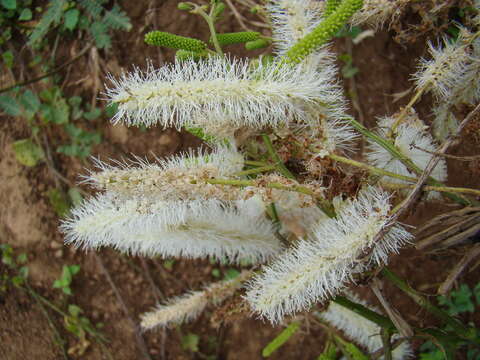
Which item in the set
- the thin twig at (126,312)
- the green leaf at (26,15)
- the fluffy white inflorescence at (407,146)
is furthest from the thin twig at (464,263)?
the green leaf at (26,15)

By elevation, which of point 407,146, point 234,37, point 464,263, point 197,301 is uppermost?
point 234,37

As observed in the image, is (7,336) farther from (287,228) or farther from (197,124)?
(197,124)

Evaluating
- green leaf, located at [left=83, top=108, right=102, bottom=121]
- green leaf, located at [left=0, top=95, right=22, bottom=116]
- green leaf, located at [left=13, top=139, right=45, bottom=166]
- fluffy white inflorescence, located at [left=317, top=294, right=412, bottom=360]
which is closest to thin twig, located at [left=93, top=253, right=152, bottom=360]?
green leaf, located at [left=13, top=139, right=45, bottom=166]

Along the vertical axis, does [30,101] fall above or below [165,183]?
below

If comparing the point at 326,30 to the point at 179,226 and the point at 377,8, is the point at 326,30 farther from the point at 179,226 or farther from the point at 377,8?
the point at 179,226

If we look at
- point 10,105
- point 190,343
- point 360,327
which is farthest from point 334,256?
point 10,105

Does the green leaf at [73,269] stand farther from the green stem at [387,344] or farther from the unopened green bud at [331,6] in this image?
the unopened green bud at [331,6]
